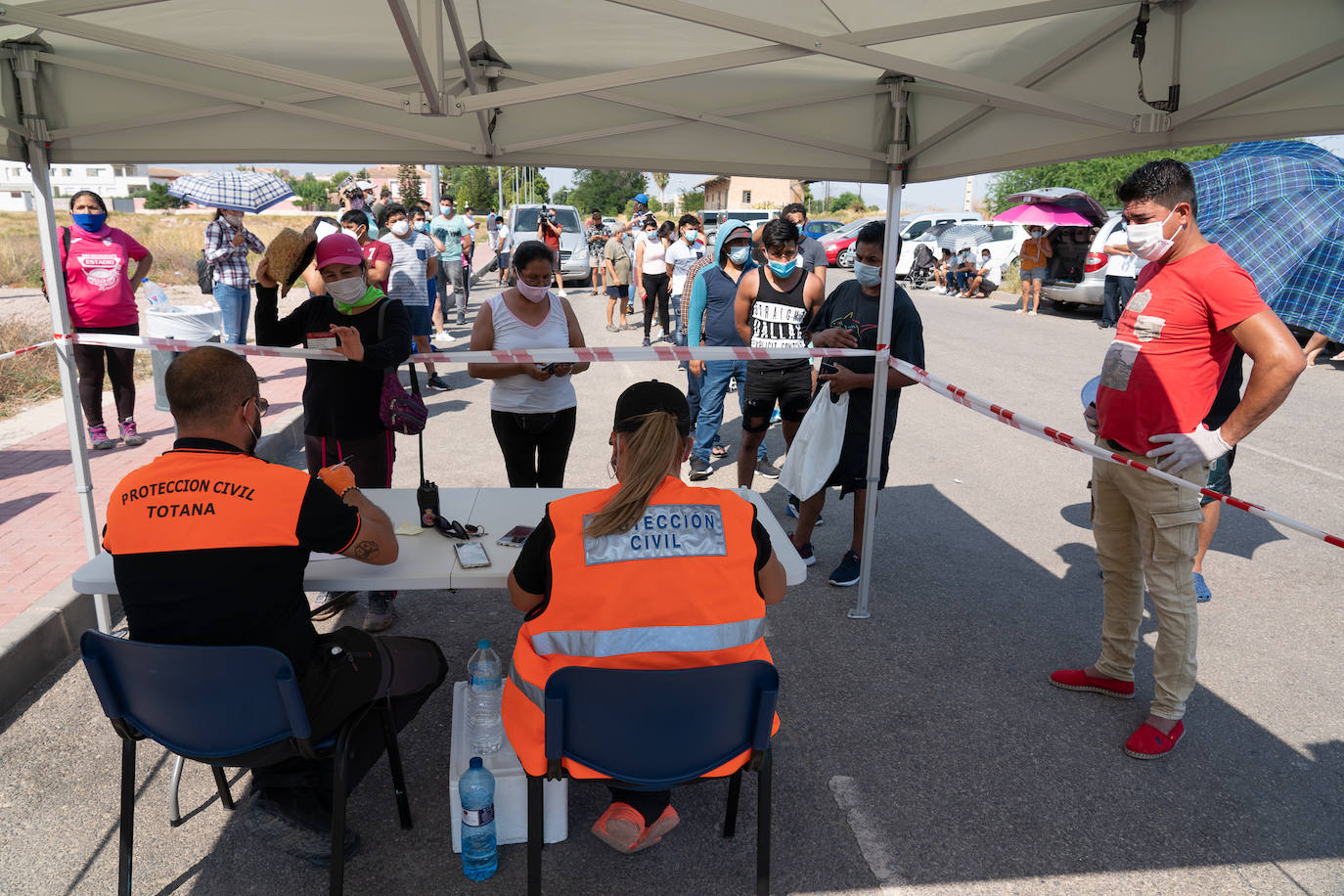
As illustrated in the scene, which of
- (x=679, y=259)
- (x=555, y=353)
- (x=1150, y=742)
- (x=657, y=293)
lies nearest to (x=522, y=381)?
(x=555, y=353)

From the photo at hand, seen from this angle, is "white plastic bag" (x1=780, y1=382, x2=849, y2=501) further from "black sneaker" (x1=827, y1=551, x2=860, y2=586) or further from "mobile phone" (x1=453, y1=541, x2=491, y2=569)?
"mobile phone" (x1=453, y1=541, x2=491, y2=569)

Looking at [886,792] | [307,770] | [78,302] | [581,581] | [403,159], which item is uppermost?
[403,159]

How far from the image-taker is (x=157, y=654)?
6.91 ft

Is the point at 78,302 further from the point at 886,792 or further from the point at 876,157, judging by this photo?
the point at 886,792

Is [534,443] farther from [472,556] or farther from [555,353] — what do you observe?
[472,556]

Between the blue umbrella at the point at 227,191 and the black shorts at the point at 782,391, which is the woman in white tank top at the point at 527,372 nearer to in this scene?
the black shorts at the point at 782,391

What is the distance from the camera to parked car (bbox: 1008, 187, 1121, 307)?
1547 cm

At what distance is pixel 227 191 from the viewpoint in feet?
25.7

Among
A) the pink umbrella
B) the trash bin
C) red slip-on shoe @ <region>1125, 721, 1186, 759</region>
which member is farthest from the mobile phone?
the pink umbrella

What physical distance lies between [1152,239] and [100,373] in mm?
7082

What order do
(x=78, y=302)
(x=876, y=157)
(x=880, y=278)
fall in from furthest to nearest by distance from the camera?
(x=78, y=302), (x=880, y=278), (x=876, y=157)

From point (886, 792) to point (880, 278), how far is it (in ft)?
8.59

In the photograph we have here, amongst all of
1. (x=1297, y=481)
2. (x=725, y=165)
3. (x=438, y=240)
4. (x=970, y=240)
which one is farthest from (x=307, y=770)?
(x=970, y=240)

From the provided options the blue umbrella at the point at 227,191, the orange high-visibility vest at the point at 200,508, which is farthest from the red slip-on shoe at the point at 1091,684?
the blue umbrella at the point at 227,191
